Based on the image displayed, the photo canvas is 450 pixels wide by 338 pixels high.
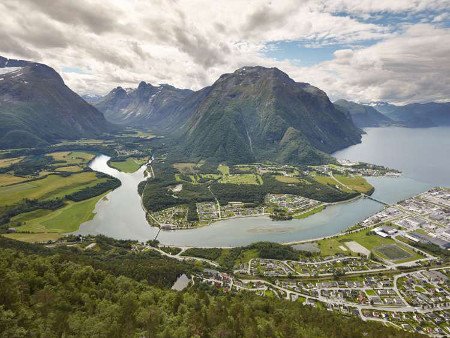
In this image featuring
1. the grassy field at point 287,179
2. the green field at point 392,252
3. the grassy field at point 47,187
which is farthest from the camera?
the grassy field at point 287,179

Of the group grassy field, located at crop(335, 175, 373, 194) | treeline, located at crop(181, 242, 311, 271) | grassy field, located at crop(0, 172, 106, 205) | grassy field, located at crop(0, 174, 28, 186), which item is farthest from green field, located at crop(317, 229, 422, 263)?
grassy field, located at crop(0, 174, 28, 186)

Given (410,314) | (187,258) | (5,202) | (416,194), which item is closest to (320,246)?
(410,314)

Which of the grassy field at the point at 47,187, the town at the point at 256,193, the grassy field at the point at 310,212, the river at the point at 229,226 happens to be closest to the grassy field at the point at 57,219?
the river at the point at 229,226

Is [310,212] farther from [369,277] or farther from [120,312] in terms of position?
[120,312]

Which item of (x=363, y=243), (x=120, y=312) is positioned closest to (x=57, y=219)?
(x=120, y=312)

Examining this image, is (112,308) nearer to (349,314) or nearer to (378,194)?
(349,314)

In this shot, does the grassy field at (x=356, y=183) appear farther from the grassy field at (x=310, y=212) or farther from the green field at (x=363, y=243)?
the green field at (x=363, y=243)
